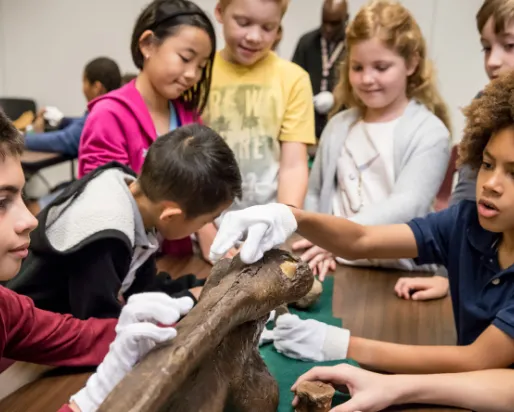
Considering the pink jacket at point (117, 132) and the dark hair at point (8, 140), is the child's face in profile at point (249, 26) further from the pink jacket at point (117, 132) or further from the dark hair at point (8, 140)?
the dark hair at point (8, 140)

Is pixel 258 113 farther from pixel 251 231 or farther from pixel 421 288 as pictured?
pixel 251 231

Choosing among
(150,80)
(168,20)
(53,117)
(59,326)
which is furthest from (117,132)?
(53,117)

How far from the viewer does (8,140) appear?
2.64 ft

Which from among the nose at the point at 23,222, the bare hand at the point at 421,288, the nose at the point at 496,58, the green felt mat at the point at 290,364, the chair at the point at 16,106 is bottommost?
the chair at the point at 16,106

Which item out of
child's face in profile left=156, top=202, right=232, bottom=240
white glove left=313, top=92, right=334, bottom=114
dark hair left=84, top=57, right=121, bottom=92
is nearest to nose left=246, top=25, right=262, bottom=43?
child's face in profile left=156, top=202, right=232, bottom=240

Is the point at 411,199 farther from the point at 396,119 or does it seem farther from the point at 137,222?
the point at 137,222

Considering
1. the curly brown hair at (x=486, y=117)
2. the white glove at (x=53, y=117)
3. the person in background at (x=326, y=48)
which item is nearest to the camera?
the curly brown hair at (x=486, y=117)

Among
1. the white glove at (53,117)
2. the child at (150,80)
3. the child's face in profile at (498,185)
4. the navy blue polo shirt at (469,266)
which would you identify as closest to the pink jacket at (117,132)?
the child at (150,80)

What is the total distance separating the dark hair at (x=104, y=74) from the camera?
3.34 meters

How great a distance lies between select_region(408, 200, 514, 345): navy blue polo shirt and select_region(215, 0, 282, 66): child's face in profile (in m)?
0.65

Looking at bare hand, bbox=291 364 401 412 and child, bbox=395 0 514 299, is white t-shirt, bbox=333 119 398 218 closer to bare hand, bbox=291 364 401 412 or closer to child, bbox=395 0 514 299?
child, bbox=395 0 514 299

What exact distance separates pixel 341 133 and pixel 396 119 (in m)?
0.17

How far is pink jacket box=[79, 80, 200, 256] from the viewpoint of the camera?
54.1 inches

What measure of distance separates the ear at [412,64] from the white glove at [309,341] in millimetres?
840
